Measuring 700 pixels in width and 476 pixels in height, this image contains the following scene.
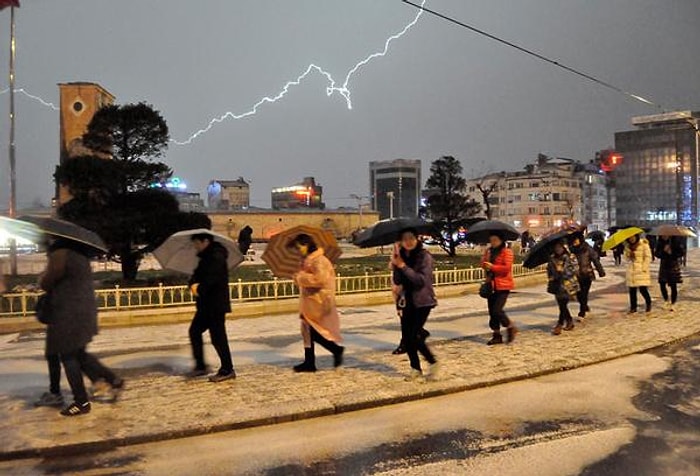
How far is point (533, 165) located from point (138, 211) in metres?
109

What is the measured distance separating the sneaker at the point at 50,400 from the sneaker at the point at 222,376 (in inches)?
61.2

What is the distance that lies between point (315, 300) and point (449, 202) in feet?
98.4

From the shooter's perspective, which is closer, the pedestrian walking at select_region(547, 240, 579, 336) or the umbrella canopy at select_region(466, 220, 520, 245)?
the umbrella canopy at select_region(466, 220, 520, 245)

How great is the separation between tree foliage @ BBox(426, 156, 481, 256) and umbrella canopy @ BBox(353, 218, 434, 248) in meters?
28.0

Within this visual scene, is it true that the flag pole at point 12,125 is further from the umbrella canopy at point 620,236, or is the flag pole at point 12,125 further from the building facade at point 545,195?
the building facade at point 545,195

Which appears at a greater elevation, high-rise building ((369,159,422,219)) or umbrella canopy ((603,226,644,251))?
high-rise building ((369,159,422,219))

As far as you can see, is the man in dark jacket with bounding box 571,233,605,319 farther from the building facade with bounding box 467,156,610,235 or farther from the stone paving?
the building facade with bounding box 467,156,610,235

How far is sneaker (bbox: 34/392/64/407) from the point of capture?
6129 mm

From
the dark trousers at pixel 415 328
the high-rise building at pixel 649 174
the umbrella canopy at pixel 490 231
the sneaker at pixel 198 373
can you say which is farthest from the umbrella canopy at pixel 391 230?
the high-rise building at pixel 649 174

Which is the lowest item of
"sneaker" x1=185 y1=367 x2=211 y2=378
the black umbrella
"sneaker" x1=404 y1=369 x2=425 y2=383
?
"sneaker" x1=404 y1=369 x2=425 y2=383

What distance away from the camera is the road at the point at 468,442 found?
4.64 metres

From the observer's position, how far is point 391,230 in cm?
749

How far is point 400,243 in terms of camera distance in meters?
7.31

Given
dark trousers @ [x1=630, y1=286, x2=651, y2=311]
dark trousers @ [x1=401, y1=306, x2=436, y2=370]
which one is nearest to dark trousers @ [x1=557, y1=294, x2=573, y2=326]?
dark trousers @ [x1=630, y1=286, x2=651, y2=311]
